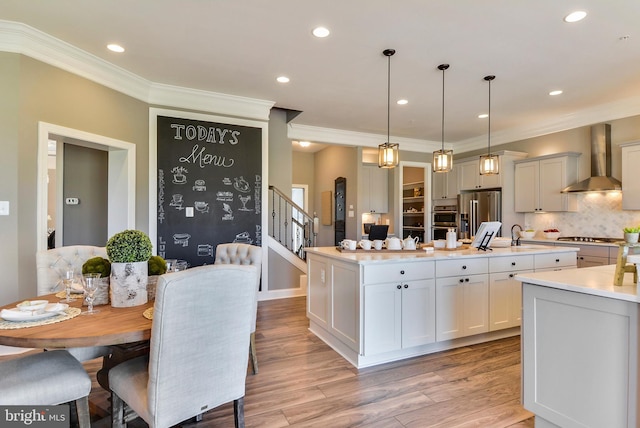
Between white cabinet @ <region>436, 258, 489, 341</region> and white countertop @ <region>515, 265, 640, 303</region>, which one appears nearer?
white countertop @ <region>515, 265, 640, 303</region>

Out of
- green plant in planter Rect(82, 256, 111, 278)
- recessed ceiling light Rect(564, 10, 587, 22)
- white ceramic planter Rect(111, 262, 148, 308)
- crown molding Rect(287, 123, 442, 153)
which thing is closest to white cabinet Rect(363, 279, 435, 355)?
white ceramic planter Rect(111, 262, 148, 308)

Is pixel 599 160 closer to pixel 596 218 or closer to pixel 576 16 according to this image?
pixel 596 218

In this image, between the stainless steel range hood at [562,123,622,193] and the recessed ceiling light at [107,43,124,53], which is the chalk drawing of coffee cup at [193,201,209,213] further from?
the stainless steel range hood at [562,123,622,193]

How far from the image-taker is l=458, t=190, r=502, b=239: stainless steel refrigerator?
6.06 m

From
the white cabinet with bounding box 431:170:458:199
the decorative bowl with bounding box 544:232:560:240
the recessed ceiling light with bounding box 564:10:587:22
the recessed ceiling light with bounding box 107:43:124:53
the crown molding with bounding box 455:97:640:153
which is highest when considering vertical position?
the recessed ceiling light with bounding box 107:43:124:53

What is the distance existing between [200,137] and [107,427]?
346 cm

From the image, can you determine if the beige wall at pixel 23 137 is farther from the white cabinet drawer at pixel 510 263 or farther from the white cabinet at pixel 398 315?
the white cabinet drawer at pixel 510 263

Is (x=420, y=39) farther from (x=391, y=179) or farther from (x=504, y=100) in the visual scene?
(x=391, y=179)

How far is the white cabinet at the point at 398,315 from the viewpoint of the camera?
2.78 meters

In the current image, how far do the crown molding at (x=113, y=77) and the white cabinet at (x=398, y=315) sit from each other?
3.27 m

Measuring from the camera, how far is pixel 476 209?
6.38 meters

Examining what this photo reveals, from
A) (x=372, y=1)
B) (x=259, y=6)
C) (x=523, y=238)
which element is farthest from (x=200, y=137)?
(x=523, y=238)

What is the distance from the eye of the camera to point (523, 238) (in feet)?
18.9

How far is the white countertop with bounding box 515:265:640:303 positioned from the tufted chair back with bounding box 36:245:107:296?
302 centimetres
